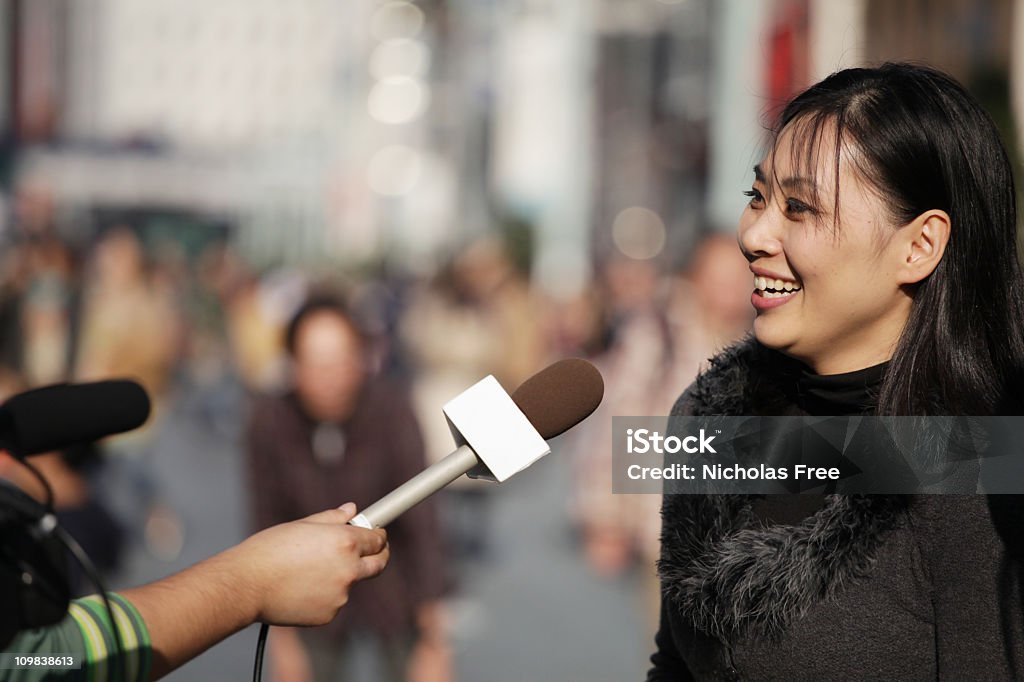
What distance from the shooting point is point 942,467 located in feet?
5.97

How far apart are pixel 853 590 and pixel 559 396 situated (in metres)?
0.53

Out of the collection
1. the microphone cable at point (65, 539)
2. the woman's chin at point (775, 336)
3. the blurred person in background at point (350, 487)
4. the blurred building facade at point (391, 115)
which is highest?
the blurred building facade at point (391, 115)

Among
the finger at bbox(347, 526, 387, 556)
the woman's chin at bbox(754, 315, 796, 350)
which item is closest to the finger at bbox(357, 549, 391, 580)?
the finger at bbox(347, 526, 387, 556)

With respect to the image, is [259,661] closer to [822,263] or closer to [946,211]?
[822,263]

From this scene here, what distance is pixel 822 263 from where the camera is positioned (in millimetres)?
1938

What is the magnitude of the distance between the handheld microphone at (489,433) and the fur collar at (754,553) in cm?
35

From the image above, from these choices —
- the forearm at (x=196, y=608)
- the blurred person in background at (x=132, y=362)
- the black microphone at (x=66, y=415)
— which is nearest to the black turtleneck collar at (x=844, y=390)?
the forearm at (x=196, y=608)

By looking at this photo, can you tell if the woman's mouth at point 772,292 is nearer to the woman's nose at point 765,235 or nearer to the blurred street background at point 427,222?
the woman's nose at point 765,235

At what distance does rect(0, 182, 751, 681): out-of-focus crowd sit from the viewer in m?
4.52

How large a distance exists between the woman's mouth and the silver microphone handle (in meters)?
0.61

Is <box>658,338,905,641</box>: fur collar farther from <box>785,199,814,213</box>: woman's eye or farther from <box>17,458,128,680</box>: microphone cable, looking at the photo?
<box>17,458,128,680</box>: microphone cable

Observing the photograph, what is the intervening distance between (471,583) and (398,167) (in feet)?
204

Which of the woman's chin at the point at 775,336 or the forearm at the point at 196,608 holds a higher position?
the woman's chin at the point at 775,336

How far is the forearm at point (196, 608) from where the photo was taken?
1.83 meters
